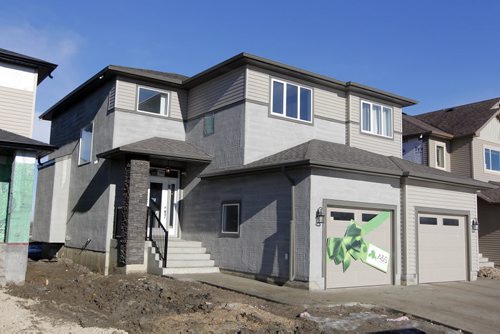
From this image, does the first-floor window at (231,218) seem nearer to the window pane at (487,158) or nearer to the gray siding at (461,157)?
the gray siding at (461,157)

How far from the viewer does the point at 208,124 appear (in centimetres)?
1727

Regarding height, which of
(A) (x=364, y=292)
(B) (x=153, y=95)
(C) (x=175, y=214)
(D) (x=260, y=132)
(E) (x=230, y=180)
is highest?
(B) (x=153, y=95)

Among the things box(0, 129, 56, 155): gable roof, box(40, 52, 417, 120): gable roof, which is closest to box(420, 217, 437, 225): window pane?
box(40, 52, 417, 120): gable roof

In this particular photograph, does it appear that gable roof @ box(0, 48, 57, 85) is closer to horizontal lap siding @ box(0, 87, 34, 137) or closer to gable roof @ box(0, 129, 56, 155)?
horizontal lap siding @ box(0, 87, 34, 137)

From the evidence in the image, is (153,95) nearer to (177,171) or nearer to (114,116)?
(114,116)

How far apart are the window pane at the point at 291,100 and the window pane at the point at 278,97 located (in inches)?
11.1

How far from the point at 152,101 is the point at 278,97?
15.7 feet

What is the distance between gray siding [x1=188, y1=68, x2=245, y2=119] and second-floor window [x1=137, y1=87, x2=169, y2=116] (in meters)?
0.96

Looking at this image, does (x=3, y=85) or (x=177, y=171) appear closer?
(x=3, y=85)

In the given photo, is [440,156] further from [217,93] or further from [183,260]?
[183,260]

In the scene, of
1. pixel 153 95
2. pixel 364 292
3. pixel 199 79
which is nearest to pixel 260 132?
pixel 199 79

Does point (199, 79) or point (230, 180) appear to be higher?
point (199, 79)

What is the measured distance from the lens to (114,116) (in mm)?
16844

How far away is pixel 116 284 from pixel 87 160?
8.25 metres
